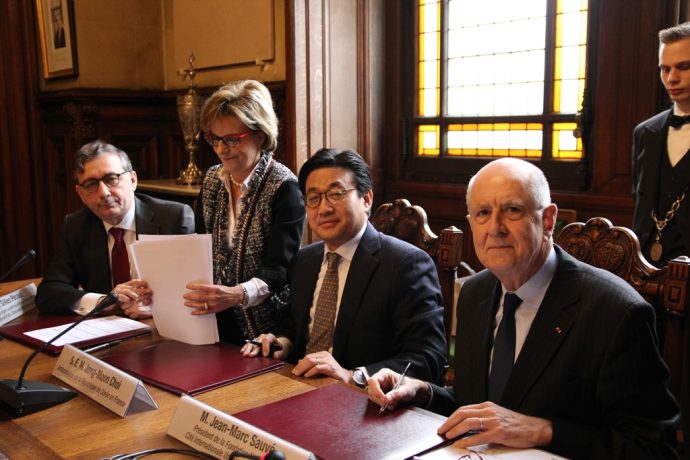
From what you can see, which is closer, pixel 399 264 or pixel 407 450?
pixel 407 450

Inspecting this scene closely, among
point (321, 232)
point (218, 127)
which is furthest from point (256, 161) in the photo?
point (321, 232)

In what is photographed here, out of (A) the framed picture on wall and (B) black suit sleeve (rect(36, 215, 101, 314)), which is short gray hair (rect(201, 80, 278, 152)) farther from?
(A) the framed picture on wall

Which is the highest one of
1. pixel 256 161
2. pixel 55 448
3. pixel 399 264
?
pixel 256 161

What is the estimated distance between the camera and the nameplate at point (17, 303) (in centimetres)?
250

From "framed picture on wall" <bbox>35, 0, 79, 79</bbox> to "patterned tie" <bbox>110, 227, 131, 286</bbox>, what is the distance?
298cm

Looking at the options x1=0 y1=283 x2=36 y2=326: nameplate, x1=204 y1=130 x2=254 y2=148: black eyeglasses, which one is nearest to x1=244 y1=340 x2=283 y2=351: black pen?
x1=204 y1=130 x2=254 y2=148: black eyeglasses

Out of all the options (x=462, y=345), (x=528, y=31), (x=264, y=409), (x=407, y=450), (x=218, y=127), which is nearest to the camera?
(x=407, y=450)

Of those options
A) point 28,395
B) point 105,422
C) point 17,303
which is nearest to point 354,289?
point 105,422

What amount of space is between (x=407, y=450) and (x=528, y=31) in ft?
9.09

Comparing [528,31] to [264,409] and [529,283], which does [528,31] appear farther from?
[264,409]

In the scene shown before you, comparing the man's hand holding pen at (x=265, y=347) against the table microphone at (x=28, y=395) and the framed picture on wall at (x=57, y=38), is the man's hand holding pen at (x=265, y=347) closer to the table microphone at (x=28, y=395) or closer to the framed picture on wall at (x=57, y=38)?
the table microphone at (x=28, y=395)

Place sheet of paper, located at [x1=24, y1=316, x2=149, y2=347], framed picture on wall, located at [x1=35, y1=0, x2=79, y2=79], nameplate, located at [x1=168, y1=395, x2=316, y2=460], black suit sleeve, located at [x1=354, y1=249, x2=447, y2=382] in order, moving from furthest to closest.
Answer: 1. framed picture on wall, located at [x1=35, y1=0, x2=79, y2=79]
2. sheet of paper, located at [x1=24, y1=316, x2=149, y2=347]
3. black suit sleeve, located at [x1=354, y1=249, x2=447, y2=382]
4. nameplate, located at [x1=168, y1=395, x2=316, y2=460]

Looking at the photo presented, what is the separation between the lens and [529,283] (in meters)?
1.61

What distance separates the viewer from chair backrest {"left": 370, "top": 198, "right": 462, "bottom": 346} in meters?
2.18
